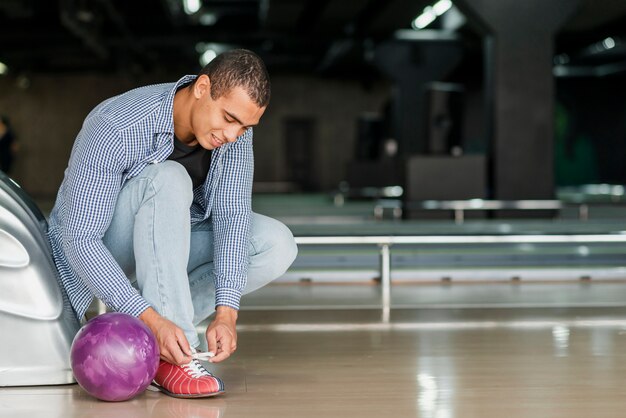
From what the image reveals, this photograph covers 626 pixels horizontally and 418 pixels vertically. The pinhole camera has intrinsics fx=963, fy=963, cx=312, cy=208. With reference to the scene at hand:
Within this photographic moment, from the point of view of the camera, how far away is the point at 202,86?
2291 mm

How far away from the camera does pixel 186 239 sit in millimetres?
2385

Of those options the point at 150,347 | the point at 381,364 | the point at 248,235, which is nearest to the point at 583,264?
the point at 381,364

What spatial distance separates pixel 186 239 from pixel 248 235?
26 cm

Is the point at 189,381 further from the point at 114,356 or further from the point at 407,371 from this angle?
the point at 407,371

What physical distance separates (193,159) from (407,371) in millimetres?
857

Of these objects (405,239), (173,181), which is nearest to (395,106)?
(405,239)

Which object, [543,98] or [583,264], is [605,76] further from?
[583,264]

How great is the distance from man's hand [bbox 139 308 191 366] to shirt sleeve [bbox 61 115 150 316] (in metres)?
0.03

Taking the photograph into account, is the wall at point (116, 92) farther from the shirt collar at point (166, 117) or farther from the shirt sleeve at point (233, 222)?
the shirt collar at point (166, 117)

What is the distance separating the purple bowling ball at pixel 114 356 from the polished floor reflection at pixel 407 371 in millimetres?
56

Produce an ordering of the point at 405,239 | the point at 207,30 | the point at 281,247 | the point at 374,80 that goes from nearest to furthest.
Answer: the point at 281,247 < the point at 405,239 < the point at 207,30 < the point at 374,80

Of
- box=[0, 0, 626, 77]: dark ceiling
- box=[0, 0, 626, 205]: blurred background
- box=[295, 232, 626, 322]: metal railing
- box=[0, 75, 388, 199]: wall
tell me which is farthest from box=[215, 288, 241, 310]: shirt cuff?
box=[0, 75, 388, 199]: wall

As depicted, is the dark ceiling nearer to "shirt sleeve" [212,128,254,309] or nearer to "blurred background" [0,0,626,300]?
"blurred background" [0,0,626,300]

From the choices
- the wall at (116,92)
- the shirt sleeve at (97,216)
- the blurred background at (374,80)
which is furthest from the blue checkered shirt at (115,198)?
the wall at (116,92)
